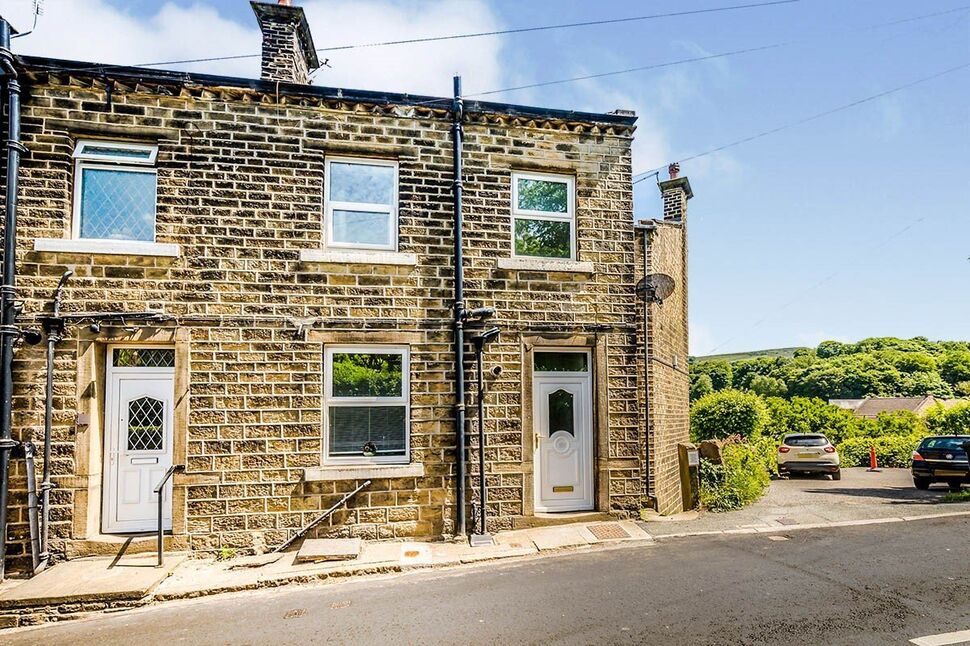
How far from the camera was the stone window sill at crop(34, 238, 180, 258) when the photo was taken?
7.36 meters

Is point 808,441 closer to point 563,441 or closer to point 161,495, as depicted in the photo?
point 563,441

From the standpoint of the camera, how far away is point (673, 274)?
39.1 feet

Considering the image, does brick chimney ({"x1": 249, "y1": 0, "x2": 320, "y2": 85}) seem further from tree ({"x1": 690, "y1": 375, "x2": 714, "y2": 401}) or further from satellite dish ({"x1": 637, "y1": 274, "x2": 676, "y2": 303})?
tree ({"x1": 690, "y1": 375, "x2": 714, "y2": 401})

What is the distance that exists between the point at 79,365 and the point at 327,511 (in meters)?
3.67

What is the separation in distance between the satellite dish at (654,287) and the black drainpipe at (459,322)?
120 inches

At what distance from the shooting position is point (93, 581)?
6.27 meters

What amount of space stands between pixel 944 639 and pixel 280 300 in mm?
7841

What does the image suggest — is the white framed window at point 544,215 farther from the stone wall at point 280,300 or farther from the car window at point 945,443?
the car window at point 945,443

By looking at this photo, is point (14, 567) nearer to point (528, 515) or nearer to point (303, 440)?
point (303, 440)

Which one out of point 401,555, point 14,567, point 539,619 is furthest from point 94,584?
point 539,619

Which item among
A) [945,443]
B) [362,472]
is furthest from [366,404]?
[945,443]

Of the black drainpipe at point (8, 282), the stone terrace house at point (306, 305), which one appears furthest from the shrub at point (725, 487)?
the black drainpipe at point (8, 282)

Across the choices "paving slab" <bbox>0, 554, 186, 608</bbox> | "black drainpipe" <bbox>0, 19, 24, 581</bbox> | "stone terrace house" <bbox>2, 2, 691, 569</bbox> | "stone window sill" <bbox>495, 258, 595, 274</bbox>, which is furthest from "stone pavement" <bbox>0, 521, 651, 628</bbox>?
"stone window sill" <bbox>495, 258, 595, 274</bbox>

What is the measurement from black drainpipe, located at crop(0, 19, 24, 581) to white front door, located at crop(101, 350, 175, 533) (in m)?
1.00
